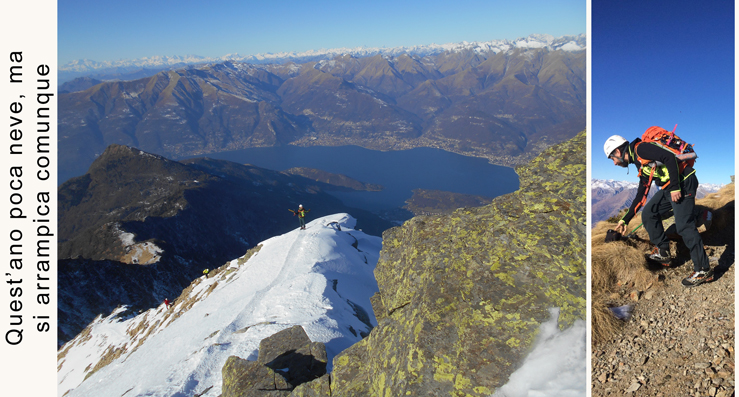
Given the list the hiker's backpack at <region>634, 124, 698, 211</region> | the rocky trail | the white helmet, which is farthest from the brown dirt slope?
the white helmet

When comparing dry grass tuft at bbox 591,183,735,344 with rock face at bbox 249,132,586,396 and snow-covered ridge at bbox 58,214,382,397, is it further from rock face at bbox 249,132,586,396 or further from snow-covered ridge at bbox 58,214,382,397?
snow-covered ridge at bbox 58,214,382,397

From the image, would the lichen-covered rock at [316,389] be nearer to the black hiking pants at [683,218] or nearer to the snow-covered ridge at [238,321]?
the black hiking pants at [683,218]

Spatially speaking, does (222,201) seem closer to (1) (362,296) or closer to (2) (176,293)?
(2) (176,293)

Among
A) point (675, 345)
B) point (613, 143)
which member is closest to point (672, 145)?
point (613, 143)

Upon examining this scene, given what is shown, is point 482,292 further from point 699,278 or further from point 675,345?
point 699,278

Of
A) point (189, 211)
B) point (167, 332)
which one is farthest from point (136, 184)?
point (167, 332)
